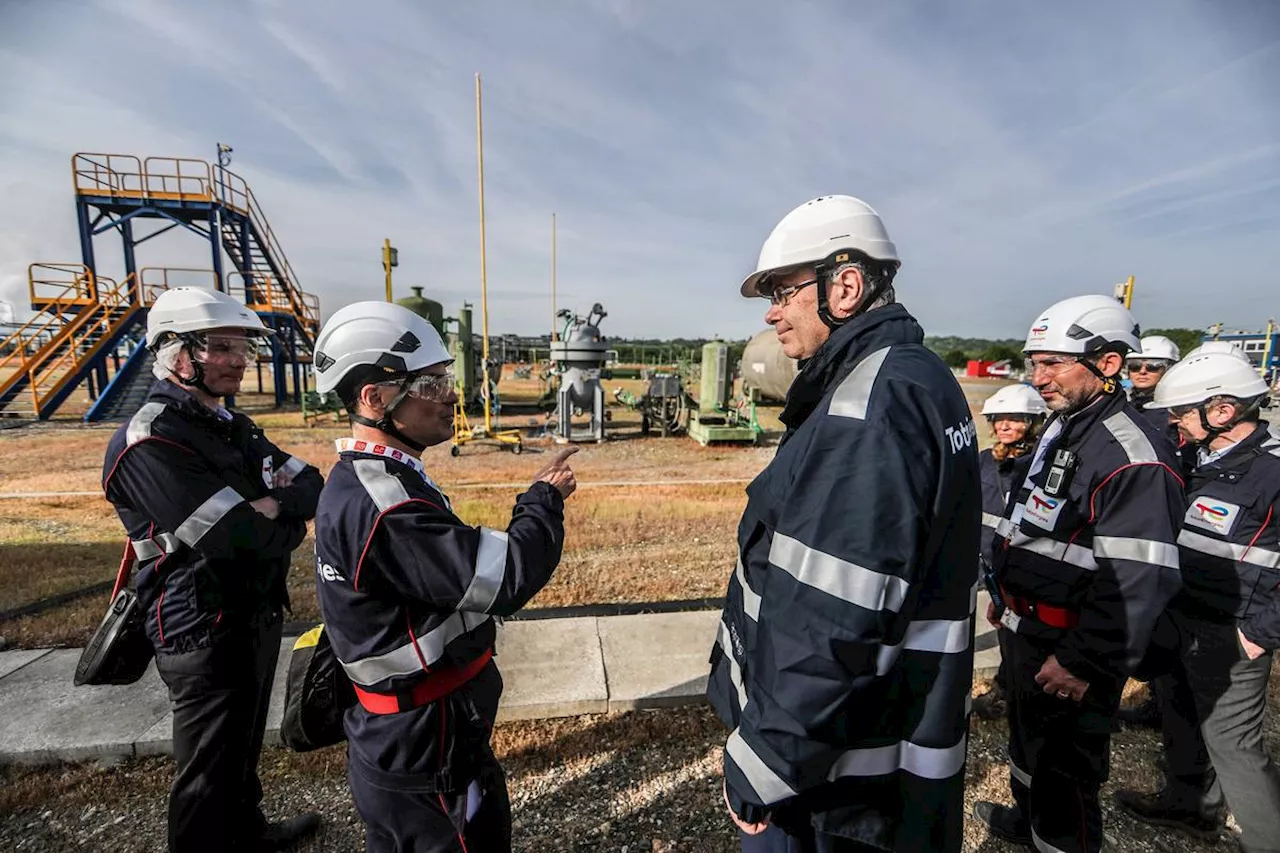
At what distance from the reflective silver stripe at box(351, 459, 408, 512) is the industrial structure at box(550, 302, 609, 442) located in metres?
12.4

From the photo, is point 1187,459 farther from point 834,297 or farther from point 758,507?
point 758,507

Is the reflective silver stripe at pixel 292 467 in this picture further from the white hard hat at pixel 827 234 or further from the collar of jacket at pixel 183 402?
the white hard hat at pixel 827 234

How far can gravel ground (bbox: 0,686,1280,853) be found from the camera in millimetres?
→ 2604

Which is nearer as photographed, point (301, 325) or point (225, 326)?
point (225, 326)

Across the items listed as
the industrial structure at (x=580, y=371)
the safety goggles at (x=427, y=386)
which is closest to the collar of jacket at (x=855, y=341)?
the safety goggles at (x=427, y=386)

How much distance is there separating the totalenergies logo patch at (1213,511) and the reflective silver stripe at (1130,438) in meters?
0.88

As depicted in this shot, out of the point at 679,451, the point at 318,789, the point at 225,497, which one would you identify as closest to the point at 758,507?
the point at 225,497

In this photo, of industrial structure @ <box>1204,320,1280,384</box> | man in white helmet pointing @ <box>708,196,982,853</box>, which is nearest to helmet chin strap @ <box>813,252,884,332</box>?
man in white helmet pointing @ <box>708,196,982,853</box>

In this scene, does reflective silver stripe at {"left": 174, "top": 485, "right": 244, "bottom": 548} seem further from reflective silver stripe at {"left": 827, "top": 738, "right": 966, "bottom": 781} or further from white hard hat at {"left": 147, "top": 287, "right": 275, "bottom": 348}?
reflective silver stripe at {"left": 827, "top": 738, "right": 966, "bottom": 781}

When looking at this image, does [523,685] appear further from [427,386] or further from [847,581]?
[847,581]

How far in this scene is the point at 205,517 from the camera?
7.13 ft

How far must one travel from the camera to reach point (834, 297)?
5.64 ft

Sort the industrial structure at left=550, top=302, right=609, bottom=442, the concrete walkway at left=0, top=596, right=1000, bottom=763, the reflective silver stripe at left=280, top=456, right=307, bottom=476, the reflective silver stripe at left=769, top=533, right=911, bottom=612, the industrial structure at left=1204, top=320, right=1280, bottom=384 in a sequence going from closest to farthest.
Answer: the reflective silver stripe at left=769, top=533, right=911, bottom=612, the reflective silver stripe at left=280, top=456, right=307, bottom=476, the concrete walkway at left=0, top=596, right=1000, bottom=763, the industrial structure at left=550, top=302, right=609, bottom=442, the industrial structure at left=1204, top=320, right=1280, bottom=384

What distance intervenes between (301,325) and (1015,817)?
70.0 ft
